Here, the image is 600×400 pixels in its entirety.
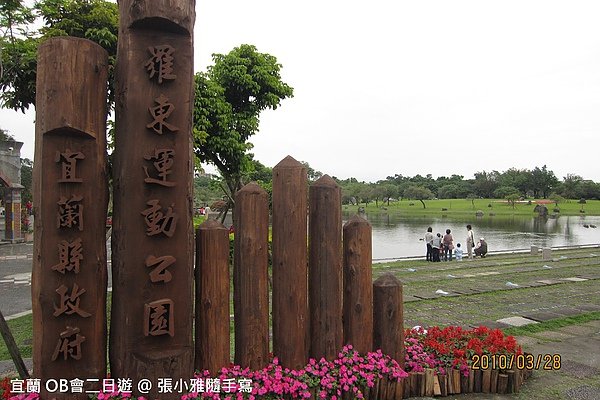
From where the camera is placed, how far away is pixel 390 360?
12.3 feet

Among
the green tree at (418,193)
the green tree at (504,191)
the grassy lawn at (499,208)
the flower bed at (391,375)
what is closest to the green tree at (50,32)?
the flower bed at (391,375)

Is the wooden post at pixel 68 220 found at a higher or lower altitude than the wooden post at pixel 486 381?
higher

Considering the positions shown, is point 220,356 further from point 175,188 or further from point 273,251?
point 175,188

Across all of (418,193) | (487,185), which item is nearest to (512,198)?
(487,185)

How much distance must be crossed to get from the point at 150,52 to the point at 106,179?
0.99m

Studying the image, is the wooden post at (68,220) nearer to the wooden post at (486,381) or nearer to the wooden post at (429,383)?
the wooden post at (429,383)

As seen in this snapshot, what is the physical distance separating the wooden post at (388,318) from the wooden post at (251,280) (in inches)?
40.4

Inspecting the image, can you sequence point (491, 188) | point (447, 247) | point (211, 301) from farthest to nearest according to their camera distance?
point (491, 188), point (447, 247), point (211, 301)

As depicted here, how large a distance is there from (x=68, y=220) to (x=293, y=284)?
5.71 ft

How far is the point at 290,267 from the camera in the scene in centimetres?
358

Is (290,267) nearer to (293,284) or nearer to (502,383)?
(293,284)

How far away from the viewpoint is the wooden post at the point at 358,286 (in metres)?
3.77

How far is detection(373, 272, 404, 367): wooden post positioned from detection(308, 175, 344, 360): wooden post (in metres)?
0.37

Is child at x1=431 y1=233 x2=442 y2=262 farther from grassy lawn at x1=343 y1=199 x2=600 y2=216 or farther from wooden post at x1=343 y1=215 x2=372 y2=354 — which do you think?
grassy lawn at x1=343 y1=199 x2=600 y2=216
